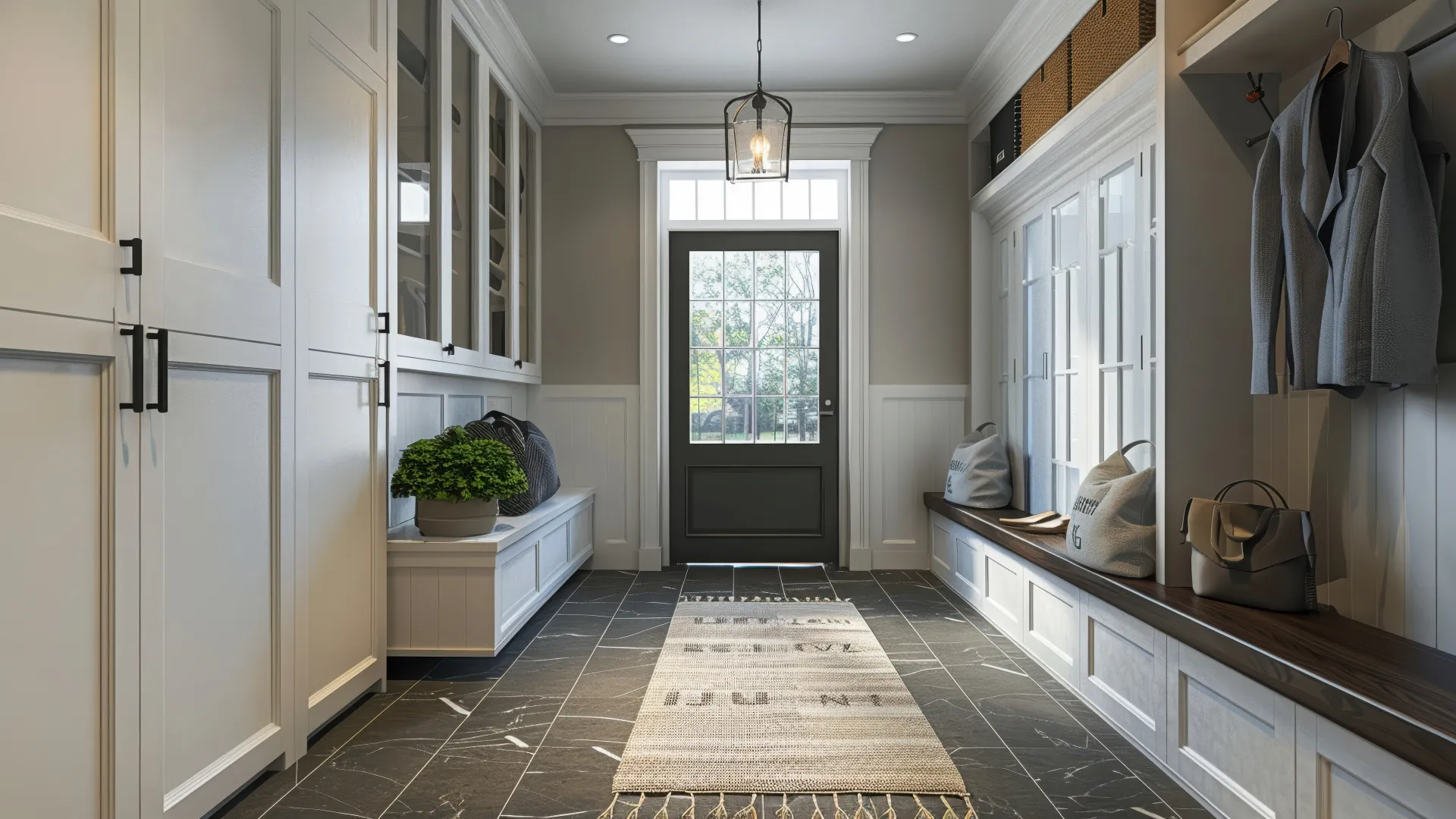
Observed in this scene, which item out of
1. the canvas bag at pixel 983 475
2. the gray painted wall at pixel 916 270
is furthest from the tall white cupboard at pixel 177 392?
the gray painted wall at pixel 916 270

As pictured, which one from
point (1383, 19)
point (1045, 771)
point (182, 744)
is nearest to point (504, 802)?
point (182, 744)

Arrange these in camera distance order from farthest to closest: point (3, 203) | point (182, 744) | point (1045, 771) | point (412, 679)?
point (412, 679) < point (1045, 771) < point (182, 744) < point (3, 203)

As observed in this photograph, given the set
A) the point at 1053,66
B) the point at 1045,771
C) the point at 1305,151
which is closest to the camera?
the point at 1305,151

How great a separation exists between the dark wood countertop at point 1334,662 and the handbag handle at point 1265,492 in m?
0.29

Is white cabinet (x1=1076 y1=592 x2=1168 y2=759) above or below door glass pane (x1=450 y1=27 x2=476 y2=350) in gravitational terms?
below

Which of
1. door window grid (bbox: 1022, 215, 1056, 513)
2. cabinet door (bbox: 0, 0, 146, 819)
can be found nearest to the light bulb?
door window grid (bbox: 1022, 215, 1056, 513)

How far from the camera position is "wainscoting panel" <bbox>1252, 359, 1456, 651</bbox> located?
194cm

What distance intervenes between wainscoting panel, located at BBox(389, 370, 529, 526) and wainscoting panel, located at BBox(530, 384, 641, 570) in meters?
0.56

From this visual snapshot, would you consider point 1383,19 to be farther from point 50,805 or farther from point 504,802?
point 50,805

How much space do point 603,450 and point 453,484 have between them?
217 cm

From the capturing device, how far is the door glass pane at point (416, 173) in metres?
3.02

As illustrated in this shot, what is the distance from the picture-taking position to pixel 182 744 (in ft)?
5.94

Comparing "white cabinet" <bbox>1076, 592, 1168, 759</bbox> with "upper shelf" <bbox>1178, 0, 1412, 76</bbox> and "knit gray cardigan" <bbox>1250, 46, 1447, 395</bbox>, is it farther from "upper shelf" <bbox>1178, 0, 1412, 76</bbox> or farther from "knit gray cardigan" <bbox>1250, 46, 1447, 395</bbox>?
"upper shelf" <bbox>1178, 0, 1412, 76</bbox>

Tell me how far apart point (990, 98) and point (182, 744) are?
4.45 metres
